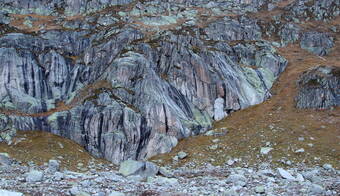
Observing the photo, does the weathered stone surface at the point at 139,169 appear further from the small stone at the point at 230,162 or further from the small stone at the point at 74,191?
the small stone at the point at 230,162

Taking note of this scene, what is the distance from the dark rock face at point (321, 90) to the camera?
4662cm

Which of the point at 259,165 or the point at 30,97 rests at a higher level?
the point at 30,97

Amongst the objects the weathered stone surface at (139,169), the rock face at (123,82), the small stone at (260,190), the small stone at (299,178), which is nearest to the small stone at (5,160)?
the rock face at (123,82)

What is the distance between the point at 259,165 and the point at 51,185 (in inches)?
876

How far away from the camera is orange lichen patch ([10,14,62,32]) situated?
227 feet

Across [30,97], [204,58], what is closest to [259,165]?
[204,58]

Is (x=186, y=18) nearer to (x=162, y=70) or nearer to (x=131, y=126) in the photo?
(x=162, y=70)

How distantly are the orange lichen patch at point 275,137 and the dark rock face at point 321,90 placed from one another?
146 centimetres

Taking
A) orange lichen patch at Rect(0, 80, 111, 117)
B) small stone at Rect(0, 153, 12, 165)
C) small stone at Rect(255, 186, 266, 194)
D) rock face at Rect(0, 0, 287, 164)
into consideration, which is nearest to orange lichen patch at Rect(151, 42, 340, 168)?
rock face at Rect(0, 0, 287, 164)

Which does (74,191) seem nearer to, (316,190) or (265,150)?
(316,190)

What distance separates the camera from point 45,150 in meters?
33.5

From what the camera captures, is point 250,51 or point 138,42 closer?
point 138,42

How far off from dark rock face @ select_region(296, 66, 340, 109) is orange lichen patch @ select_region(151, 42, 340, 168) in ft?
4.79

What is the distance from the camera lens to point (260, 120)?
4400cm
